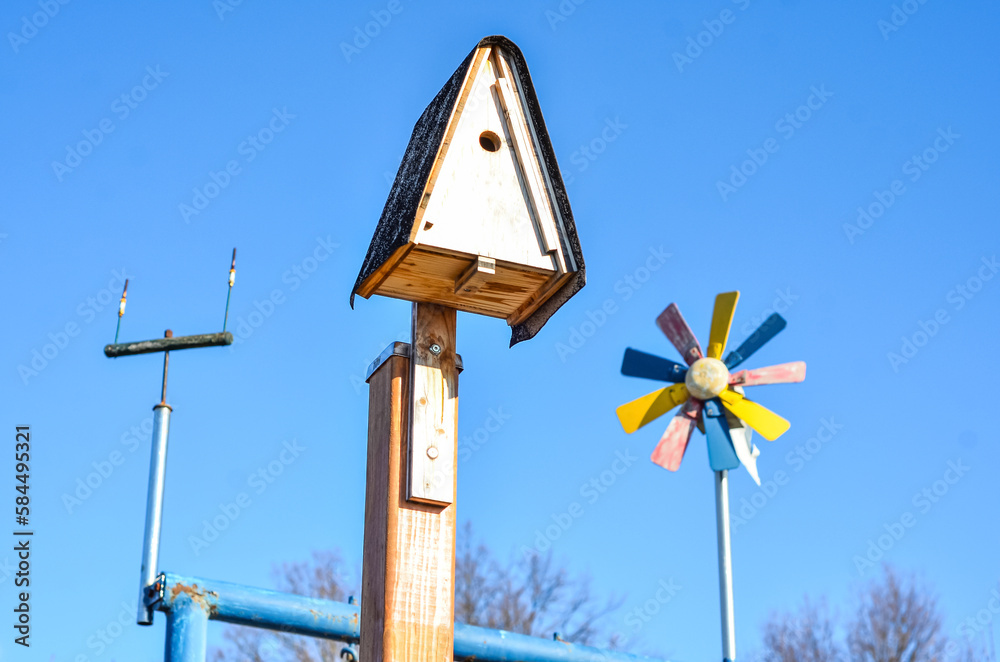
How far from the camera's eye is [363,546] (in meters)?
2.80

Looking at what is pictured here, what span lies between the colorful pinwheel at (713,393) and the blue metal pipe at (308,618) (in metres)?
9.36

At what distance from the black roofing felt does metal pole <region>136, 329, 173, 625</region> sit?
6.36 feet

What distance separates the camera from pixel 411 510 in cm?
270

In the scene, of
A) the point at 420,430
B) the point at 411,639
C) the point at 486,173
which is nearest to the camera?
the point at 411,639

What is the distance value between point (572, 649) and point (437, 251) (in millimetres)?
2616

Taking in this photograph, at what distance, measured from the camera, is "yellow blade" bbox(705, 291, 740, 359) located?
14609mm

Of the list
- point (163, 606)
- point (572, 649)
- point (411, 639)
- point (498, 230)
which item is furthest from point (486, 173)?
point (572, 649)

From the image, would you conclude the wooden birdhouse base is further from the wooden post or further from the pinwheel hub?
the pinwheel hub

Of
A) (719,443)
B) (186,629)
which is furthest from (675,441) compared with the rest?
(186,629)

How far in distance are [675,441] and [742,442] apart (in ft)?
2.57

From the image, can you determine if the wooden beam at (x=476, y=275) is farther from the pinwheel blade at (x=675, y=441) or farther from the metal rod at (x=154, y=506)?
the pinwheel blade at (x=675, y=441)

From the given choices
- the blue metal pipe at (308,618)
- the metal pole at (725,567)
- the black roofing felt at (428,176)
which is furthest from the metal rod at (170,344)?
the metal pole at (725,567)

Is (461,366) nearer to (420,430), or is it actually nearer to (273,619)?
(420,430)

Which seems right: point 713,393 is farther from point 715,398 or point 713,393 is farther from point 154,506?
point 154,506
